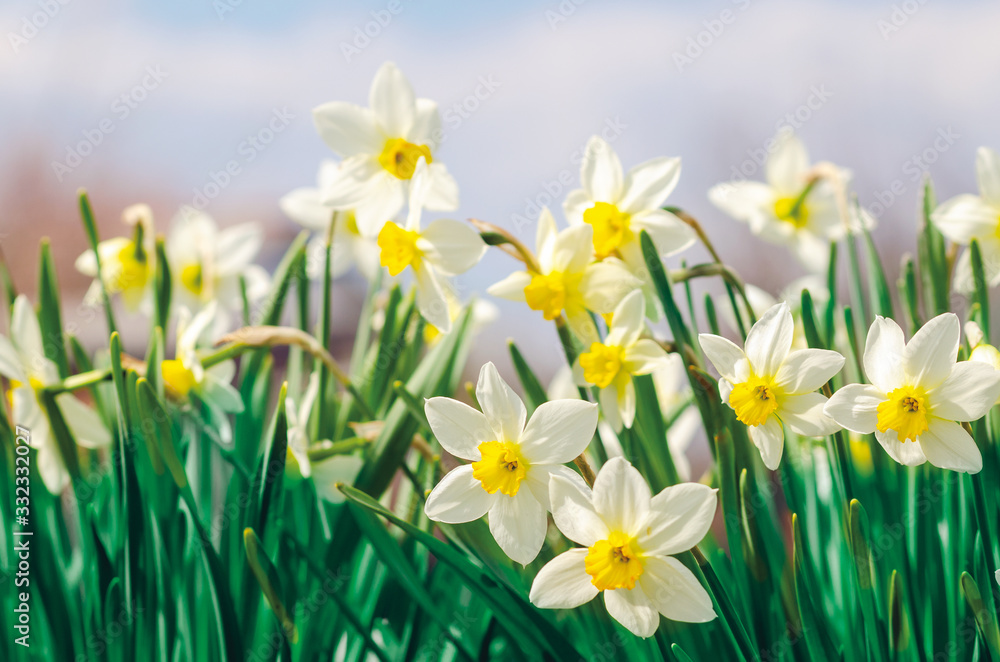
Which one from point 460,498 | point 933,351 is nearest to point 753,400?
point 933,351

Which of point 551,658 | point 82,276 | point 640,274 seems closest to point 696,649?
point 551,658

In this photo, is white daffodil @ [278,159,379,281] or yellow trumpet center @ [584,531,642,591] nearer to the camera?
yellow trumpet center @ [584,531,642,591]

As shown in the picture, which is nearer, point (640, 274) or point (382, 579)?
point (640, 274)

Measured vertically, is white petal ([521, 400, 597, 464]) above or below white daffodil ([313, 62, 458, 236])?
below

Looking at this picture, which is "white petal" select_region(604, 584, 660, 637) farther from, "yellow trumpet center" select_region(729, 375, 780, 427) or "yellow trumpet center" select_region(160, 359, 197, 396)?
"yellow trumpet center" select_region(160, 359, 197, 396)

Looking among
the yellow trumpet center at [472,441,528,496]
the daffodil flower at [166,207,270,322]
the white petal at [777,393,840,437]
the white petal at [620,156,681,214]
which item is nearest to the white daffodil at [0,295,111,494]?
the daffodil flower at [166,207,270,322]

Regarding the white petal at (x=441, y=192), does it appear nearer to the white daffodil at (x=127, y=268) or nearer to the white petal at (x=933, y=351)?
the white petal at (x=933, y=351)

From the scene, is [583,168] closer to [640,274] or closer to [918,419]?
[640,274]

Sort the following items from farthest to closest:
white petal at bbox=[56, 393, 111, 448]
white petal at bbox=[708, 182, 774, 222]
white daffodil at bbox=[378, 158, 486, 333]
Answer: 1. white petal at bbox=[708, 182, 774, 222]
2. white petal at bbox=[56, 393, 111, 448]
3. white daffodil at bbox=[378, 158, 486, 333]

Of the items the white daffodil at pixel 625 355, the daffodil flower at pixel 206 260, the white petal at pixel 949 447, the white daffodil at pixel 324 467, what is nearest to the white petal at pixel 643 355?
the white daffodil at pixel 625 355
